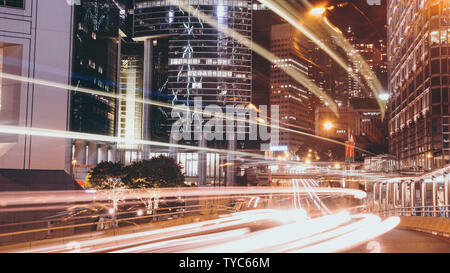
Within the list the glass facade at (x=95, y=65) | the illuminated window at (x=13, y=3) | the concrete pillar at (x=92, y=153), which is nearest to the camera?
the illuminated window at (x=13, y=3)

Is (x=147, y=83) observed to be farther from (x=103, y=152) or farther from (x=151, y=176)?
(x=151, y=176)

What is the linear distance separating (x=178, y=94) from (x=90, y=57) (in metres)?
66.0

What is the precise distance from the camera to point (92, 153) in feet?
297

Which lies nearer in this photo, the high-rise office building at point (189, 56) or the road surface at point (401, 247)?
the road surface at point (401, 247)

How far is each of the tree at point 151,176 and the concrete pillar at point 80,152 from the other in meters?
33.2

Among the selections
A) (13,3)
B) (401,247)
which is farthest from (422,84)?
(401,247)

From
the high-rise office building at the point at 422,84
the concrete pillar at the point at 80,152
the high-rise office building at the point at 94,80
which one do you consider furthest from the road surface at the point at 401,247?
the concrete pillar at the point at 80,152

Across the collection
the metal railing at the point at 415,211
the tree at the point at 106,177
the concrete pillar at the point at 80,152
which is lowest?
the metal railing at the point at 415,211

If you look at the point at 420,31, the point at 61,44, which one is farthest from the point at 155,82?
the point at 61,44

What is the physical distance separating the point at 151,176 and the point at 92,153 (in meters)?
45.2

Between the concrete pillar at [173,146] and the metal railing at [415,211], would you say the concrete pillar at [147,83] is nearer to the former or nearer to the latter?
the concrete pillar at [173,146]

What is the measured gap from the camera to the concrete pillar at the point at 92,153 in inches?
3516

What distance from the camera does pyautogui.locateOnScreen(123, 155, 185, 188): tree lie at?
48.6 meters
